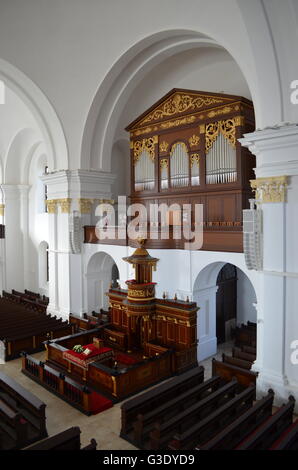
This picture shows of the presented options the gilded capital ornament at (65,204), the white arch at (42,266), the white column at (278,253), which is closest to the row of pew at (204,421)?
the white column at (278,253)

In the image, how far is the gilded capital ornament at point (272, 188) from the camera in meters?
8.50

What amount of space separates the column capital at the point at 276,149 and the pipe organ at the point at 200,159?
2002 millimetres

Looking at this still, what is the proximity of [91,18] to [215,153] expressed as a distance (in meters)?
6.15

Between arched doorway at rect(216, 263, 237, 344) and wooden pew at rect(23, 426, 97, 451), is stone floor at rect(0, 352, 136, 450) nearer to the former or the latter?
wooden pew at rect(23, 426, 97, 451)

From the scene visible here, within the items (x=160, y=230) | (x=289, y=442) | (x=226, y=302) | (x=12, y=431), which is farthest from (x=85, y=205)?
(x=289, y=442)

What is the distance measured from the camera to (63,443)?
5941mm

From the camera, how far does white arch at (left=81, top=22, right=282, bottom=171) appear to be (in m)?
8.73

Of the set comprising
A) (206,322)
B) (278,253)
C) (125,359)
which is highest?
(278,253)

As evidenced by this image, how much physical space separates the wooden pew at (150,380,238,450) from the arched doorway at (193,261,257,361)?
3.77 m

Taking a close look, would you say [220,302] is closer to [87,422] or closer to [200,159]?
[200,159]

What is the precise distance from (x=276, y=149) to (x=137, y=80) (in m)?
7.04

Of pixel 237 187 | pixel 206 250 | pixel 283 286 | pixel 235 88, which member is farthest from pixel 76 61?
pixel 283 286

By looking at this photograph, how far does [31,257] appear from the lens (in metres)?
21.1

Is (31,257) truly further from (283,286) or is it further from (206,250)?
(283,286)
